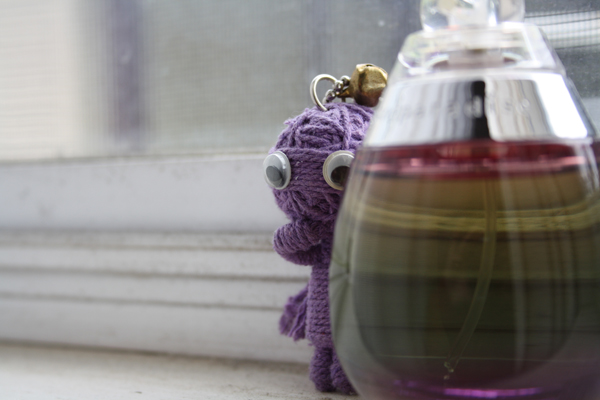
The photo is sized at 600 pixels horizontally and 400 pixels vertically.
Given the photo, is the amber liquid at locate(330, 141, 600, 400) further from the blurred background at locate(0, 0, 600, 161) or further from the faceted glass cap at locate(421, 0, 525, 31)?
the blurred background at locate(0, 0, 600, 161)

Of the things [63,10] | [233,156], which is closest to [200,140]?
[233,156]

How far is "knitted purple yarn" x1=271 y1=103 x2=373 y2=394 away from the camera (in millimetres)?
344

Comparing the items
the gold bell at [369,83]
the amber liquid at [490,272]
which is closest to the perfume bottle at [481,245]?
the amber liquid at [490,272]

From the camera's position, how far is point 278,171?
0.34m

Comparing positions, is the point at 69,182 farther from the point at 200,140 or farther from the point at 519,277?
the point at 519,277

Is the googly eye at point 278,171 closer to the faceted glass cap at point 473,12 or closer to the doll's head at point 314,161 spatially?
the doll's head at point 314,161

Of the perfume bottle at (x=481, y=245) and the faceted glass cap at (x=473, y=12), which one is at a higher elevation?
the faceted glass cap at (x=473, y=12)

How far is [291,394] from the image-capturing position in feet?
1.31

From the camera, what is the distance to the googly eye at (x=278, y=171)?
0.34m

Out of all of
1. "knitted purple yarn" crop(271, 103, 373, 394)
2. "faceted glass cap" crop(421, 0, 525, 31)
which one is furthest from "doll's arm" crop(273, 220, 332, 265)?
"faceted glass cap" crop(421, 0, 525, 31)

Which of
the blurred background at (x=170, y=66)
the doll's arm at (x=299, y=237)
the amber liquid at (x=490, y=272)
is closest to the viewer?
the amber liquid at (x=490, y=272)

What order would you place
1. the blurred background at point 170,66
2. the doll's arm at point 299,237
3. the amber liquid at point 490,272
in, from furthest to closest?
the blurred background at point 170,66 → the doll's arm at point 299,237 → the amber liquid at point 490,272

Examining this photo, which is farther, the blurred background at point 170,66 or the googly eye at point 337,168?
the blurred background at point 170,66

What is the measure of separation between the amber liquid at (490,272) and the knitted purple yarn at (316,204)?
3.3 inches
